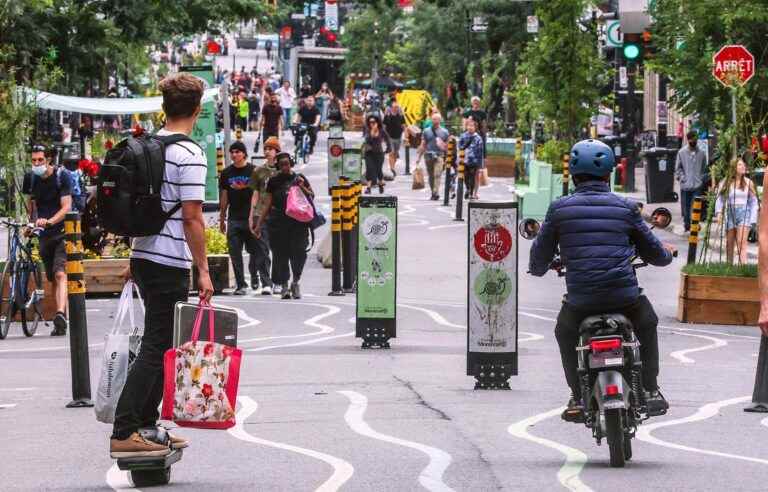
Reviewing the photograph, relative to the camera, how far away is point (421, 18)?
71.0m

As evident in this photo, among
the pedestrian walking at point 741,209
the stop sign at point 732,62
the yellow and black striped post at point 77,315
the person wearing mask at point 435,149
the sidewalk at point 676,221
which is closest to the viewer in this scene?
the yellow and black striped post at point 77,315

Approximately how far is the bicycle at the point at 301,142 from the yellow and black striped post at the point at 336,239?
2791 cm

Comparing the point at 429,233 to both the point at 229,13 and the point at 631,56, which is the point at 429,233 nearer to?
the point at 631,56

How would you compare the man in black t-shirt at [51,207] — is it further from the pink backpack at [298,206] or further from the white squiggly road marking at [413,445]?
the white squiggly road marking at [413,445]

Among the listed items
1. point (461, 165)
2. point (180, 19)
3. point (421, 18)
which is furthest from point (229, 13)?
point (421, 18)

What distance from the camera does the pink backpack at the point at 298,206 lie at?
70.0ft

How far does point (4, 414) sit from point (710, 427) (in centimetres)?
440

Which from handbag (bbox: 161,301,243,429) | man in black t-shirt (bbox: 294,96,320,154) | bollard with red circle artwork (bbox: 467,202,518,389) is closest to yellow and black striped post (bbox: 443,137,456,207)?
man in black t-shirt (bbox: 294,96,320,154)

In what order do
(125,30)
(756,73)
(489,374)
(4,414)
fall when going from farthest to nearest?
(125,30) < (756,73) < (489,374) < (4,414)

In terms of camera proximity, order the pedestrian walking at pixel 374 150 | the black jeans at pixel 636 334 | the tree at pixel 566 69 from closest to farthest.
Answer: the black jeans at pixel 636 334 < the tree at pixel 566 69 < the pedestrian walking at pixel 374 150

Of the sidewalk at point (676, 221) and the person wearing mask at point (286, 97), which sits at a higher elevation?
the person wearing mask at point (286, 97)

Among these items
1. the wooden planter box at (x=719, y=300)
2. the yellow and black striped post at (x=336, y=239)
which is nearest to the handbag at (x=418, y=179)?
the yellow and black striped post at (x=336, y=239)

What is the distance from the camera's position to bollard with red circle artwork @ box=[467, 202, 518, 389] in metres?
12.9

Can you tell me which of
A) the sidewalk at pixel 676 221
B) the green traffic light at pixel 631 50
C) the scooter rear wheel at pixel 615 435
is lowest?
the sidewalk at pixel 676 221
